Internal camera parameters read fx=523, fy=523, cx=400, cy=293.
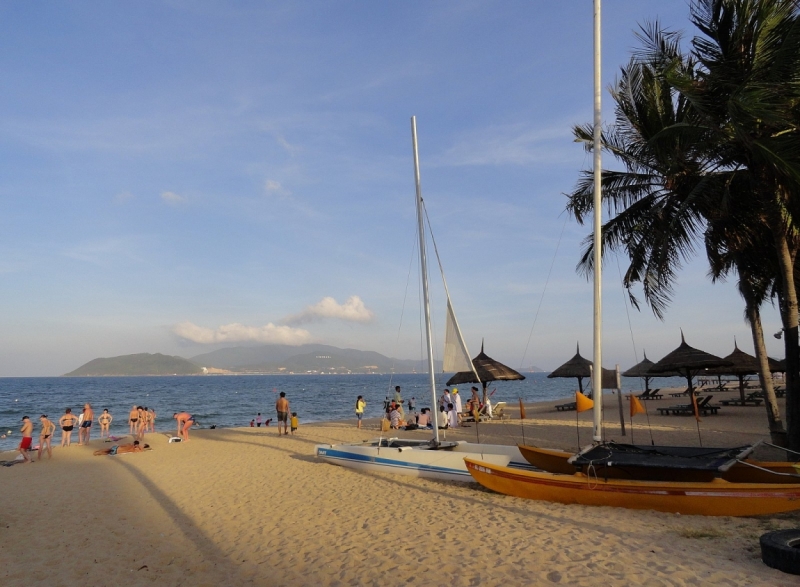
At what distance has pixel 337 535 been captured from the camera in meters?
7.61

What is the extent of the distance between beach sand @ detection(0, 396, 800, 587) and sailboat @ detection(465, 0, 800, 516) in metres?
0.17

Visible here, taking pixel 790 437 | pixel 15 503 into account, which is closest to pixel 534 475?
pixel 790 437

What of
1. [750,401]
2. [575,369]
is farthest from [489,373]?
[750,401]

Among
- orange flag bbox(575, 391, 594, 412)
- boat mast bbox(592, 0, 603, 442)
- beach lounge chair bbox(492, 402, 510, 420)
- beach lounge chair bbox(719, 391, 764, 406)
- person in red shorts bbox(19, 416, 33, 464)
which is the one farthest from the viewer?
beach lounge chair bbox(719, 391, 764, 406)

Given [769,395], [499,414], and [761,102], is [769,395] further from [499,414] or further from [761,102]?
[499,414]

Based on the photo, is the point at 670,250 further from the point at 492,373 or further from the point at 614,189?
the point at 492,373

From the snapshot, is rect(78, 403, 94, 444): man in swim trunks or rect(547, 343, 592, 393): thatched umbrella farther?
rect(547, 343, 592, 393): thatched umbrella

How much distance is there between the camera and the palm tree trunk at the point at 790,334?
379 inches

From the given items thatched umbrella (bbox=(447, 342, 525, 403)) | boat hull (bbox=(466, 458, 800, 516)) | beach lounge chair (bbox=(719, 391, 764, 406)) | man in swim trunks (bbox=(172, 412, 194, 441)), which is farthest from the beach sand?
beach lounge chair (bbox=(719, 391, 764, 406))

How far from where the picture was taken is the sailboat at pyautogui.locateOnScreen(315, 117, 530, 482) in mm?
10680

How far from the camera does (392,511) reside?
8781 millimetres

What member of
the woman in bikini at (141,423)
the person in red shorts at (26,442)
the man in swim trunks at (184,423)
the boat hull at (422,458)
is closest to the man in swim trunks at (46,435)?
the person in red shorts at (26,442)

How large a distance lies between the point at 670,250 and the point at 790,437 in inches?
175

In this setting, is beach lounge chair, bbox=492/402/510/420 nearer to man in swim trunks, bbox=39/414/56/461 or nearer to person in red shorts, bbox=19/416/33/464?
man in swim trunks, bbox=39/414/56/461
